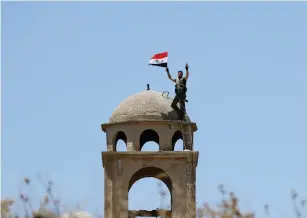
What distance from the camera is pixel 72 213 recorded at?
11.6 meters

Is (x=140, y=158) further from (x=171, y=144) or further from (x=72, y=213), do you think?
(x=72, y=213)

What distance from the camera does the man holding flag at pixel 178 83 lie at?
28453mm

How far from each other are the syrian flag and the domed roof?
3.22 feet

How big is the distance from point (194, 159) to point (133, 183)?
2526 millimetres

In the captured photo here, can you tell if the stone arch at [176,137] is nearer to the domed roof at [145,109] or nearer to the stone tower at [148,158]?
the stone tower at [148,158]

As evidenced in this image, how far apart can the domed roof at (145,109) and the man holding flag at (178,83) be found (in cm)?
20

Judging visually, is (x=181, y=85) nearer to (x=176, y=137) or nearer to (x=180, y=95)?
(x=180, y=95)

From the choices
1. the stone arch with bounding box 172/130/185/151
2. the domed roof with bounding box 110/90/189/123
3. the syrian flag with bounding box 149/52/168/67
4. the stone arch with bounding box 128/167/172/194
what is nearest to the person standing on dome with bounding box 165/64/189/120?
the domed roof with bounding box 110/90/189/123

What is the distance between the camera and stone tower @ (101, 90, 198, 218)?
2808 centimetres

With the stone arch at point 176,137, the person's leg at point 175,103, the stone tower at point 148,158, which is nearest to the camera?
the stone tower at point 148,158

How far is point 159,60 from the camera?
2905 cm

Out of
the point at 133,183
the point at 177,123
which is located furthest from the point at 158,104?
the point at 133,183

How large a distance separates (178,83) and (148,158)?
2.56m


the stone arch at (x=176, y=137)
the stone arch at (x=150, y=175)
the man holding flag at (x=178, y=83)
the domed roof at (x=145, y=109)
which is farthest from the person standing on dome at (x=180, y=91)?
the stone arch at (x=150, y=175)
